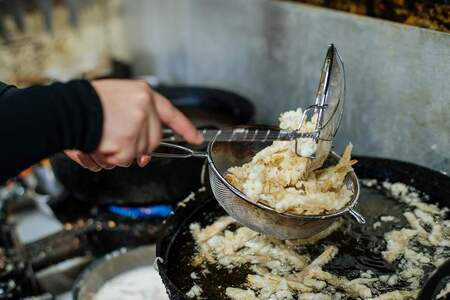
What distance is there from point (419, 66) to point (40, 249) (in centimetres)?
151

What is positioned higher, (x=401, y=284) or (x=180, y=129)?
(x=180, y=129)

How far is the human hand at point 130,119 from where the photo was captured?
92 cm

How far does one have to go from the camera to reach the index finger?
100 centimetres

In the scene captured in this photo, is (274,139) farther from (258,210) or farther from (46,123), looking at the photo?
(46,123)

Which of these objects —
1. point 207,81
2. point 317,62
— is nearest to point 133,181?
point 317,62

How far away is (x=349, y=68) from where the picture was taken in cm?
177

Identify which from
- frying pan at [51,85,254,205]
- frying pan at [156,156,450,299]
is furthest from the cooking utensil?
frying pan at [51,85,254,205]

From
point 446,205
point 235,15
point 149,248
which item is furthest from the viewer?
point 235,15

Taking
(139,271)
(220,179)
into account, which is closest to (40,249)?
(139,271)

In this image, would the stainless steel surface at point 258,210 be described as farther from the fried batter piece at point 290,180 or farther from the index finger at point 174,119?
the index finger at point 174,119

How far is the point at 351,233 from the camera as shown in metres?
1.39

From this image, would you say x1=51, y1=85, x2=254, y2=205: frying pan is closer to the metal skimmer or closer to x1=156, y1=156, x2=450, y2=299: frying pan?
x1=156, y1=156, x2=450, y2=299: frying pan

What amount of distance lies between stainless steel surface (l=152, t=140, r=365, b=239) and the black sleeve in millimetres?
290

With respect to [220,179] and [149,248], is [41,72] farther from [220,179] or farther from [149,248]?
[220,179]
